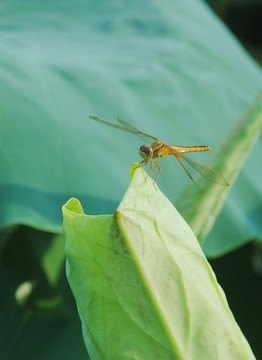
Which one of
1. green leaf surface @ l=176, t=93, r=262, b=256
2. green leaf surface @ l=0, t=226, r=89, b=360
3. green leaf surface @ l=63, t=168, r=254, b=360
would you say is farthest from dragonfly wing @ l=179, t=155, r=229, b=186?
green leaf surface @ l=0, t=226, r=89, b=360

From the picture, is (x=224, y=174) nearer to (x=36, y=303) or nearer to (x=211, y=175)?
(x=211, y=175)

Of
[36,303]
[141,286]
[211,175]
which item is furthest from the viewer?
[36,303]

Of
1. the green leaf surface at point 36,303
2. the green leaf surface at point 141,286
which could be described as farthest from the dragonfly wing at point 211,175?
the green leaf surface at point 36,303

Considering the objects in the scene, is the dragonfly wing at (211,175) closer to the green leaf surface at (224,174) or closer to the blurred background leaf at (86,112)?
the green leaf surface at (224,174)

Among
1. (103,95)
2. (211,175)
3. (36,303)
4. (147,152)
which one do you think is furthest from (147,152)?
(36,303)

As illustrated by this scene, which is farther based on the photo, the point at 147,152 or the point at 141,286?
the point at 147,152

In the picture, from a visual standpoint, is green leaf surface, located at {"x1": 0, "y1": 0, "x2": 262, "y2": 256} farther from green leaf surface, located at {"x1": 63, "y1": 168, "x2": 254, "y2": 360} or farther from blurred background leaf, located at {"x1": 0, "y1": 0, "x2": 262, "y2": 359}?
green leaf surface, located at {"x1": 63, "y1": 168, "x2": 254, "y2": 360}

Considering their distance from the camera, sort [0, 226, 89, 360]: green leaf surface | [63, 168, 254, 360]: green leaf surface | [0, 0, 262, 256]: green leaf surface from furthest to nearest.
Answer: [0, 226, 89, 360]: green leaf surface, [0, 0, 262, 256]: green leaf surface, [63, 168, 254, 360]: green leaf surface
